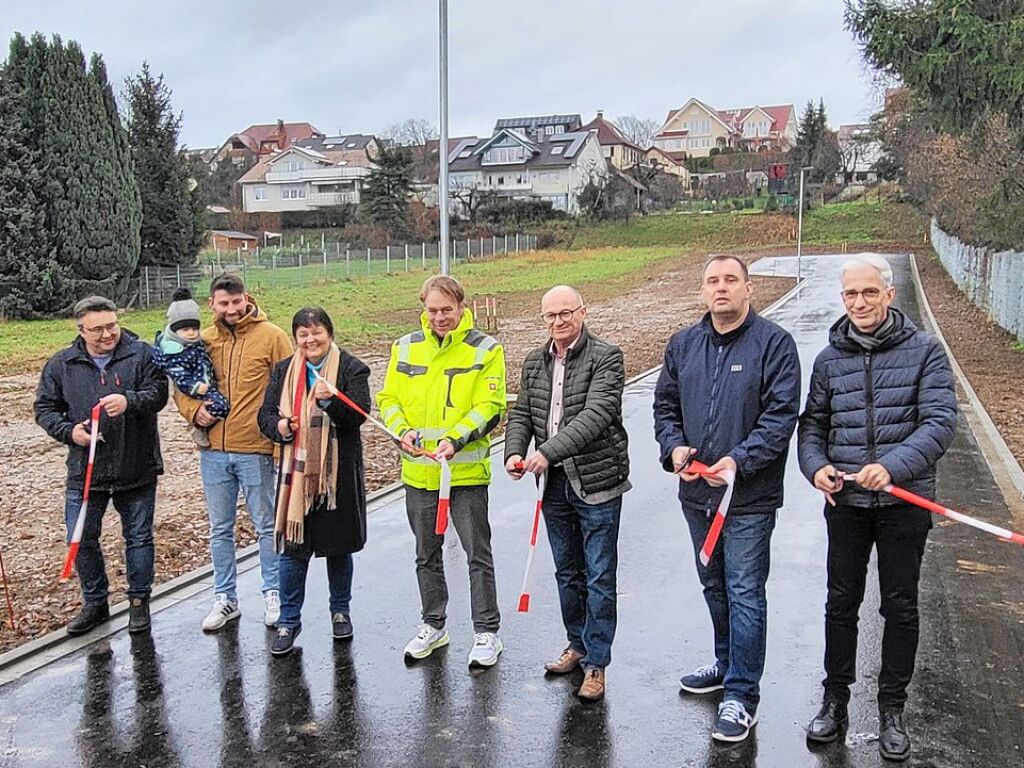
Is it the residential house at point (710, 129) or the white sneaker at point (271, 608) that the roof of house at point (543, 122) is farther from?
the white sneaker at point (271, 608)

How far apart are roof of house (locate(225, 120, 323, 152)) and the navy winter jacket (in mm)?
112926

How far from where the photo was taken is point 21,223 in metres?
28.6

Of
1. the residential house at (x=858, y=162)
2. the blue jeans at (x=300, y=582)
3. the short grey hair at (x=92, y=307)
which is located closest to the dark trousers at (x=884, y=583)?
the blue jeans at (x=300, y=582)

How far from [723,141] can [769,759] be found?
121 m

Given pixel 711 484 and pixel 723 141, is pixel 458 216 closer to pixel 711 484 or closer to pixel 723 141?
pixel 723 141

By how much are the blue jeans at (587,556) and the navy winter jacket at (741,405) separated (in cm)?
48

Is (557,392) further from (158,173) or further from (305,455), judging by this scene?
(158,173)

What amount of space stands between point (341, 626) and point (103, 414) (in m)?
1.78

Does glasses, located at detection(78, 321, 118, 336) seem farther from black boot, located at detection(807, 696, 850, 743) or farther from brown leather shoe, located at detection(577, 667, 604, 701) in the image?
black boot, located at detection(807, 696, 850, 743)

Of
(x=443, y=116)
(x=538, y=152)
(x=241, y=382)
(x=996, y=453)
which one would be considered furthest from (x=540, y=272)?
(x=241, y=382)

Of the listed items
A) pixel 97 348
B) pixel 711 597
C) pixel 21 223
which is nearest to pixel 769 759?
pixel 711 597

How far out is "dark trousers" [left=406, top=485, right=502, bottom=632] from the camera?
17.1 feet

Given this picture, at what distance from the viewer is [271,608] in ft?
19.4

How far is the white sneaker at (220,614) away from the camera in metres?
5.81
